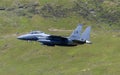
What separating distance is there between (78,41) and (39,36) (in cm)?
1427

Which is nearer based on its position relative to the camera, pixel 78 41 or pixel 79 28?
pixel 78 41

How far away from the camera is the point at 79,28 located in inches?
5413

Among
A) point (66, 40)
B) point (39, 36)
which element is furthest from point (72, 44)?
point (39, 36)

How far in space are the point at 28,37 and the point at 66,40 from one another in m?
11.9

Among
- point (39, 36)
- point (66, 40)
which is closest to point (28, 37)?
point (39, 36)

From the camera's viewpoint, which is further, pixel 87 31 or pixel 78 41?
pixel 87 31

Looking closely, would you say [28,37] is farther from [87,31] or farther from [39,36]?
[87,31]

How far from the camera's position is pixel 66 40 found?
133m

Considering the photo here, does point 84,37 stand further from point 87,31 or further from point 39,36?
point 39,36

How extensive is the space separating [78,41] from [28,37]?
16979 mm

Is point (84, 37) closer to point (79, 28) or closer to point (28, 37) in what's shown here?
point (79, 28)

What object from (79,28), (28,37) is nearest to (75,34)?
(79,28)

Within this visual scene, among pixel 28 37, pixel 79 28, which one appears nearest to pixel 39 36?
pixel 28 37

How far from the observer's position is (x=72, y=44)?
132 metres
